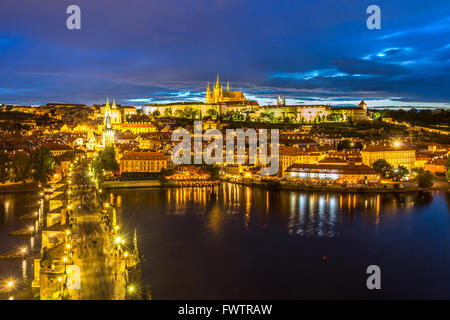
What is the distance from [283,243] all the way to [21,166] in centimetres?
824

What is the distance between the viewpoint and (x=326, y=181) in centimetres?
1283

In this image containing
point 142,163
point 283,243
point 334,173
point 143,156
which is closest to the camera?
point 283,243

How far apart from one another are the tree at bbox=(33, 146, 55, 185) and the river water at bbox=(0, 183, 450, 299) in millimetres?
1334

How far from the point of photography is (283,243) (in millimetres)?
6801

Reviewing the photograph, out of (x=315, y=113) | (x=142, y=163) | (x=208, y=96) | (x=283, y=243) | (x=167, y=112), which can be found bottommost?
(x=283, y=243)

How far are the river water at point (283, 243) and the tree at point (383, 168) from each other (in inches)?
97.9

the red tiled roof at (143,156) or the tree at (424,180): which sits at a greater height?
the red tiled roof at (143,156)

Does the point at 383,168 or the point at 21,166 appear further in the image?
the point at 383,168

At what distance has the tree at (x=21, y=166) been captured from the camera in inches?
474

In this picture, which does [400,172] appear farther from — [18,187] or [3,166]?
[3,166]

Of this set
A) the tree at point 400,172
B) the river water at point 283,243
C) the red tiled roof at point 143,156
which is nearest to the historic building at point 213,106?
the red tiled roof at point 143,156

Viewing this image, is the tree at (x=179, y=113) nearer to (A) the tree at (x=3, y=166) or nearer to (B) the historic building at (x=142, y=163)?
(B) the historic building at (x=142, y=163)

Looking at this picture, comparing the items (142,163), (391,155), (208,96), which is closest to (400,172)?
(391,155)
